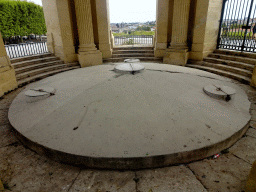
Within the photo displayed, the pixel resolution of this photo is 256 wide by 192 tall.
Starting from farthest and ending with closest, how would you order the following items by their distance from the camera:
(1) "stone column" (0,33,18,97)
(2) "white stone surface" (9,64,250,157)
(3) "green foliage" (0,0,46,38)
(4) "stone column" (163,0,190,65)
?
(3) "green foliage" (0,0,46,38) < (4) "stone column" (163,0,190,65) < (1) "stone column" (0,33,18,97) < (2) "white stone surface" (9,64,250,157)

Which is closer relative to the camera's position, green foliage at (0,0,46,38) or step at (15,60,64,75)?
step at (15,60,64,75)

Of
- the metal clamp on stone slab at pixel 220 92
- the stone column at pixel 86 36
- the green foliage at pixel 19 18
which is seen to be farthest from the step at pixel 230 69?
the green foliage at pixel 19 18

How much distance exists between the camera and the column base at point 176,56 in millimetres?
9453

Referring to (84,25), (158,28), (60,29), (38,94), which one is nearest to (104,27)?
(84,25)

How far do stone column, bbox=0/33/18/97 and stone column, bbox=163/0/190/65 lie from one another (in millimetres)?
7511

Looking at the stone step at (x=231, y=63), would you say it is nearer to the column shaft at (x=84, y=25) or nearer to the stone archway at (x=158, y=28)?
the stone archway at (x=158, y=28)

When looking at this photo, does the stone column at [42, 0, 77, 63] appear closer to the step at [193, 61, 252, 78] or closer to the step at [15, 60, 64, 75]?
the step at [15, 60, 64, 75]

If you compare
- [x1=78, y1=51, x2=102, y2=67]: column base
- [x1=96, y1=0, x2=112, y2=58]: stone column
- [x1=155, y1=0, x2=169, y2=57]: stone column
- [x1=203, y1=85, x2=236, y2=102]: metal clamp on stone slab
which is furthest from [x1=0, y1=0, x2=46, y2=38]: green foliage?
[x1=203, y1=85, x2=236, y2=102]: metal clamp on stone slab

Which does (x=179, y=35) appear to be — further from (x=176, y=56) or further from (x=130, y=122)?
(x=130, y=122)

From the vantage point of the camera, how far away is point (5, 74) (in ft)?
21.5

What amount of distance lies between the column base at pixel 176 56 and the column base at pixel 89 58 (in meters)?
3.82

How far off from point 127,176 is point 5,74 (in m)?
6.28

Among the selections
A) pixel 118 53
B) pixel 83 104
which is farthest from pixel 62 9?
pixel 83 104

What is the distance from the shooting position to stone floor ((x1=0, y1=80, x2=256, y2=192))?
8.64 ft
